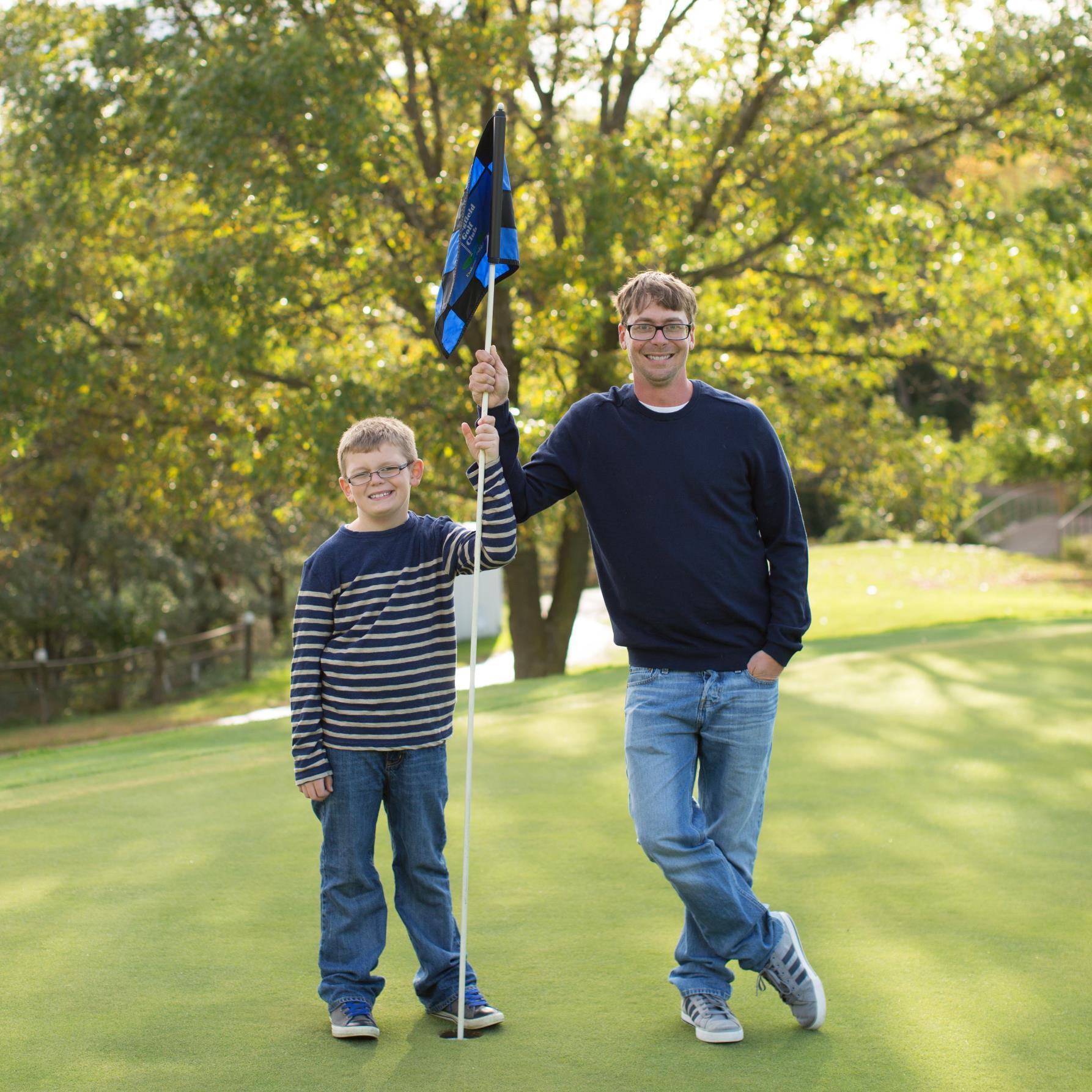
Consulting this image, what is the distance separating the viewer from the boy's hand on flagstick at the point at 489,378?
3631 millimetres

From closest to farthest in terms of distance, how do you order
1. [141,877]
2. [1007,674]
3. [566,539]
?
[141,877] < [1007,674] < [566,539]

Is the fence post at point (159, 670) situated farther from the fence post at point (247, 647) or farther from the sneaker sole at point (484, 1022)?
the sneaker sole at point (484, 1022)

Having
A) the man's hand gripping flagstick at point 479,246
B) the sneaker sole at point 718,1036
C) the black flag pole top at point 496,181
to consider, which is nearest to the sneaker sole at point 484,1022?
the man's hand gripping flagstick at point 479,246

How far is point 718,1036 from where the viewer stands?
3443 mm

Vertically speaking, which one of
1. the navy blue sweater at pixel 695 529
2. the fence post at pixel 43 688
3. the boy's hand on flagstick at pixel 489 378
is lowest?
the fence post at pixel 43 688

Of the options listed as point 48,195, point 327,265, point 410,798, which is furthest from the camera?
point 48,195

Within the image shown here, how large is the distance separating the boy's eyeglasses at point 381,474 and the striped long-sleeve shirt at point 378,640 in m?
0.16

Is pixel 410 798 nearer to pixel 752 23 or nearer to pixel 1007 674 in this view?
pixel 1007 674

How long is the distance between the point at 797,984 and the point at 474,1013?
0.84m

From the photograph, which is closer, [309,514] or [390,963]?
[390,963]

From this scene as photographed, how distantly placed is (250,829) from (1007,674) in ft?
20.5

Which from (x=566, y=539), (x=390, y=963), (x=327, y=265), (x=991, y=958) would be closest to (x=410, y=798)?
(x=390, y=963)

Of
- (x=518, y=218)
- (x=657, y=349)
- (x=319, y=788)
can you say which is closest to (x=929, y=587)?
(x=518, y=218)

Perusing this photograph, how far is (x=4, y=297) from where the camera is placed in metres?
12.4
